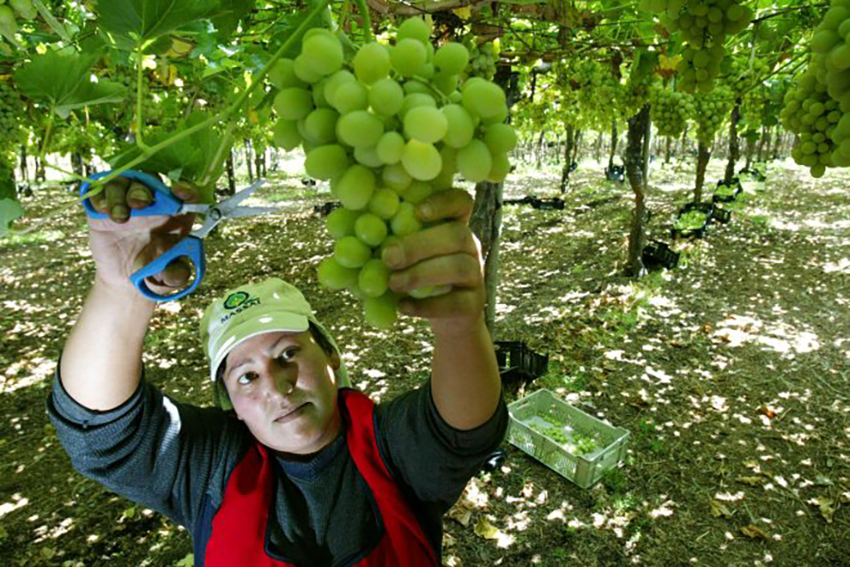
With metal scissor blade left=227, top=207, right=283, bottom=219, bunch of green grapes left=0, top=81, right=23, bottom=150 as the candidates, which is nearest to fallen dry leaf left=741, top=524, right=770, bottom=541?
metal scissor blade left=227, top=207, right=283, bottom=219

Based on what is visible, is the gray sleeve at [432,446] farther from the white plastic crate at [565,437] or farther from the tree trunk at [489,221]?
the white plastic crate at [565,437]

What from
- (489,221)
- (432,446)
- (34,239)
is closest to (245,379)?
(432,446)

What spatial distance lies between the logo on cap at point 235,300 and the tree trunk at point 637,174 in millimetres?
7630

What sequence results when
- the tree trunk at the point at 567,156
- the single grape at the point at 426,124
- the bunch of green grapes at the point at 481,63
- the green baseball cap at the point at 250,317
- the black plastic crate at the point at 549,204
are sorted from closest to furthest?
the single grape at the point at 426,124 → the green baseball cap at the point at 250,317 → the bunch of green grapes at the point at 481,63 → the black plastic crate at the point at 549,204 → the tree trunk at the point at 567,156

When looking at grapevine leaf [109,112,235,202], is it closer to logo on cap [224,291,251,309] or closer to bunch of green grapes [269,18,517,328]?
bunch of green grapes [269,18,517,328]

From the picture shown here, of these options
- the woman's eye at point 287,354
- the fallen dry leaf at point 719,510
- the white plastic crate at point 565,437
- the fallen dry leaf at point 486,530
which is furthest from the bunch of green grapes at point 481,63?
the fallen dry leaf at point 719,510

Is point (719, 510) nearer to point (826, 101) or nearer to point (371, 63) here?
point (826, 101)

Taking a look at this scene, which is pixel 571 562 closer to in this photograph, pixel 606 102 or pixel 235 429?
pixel 235 429

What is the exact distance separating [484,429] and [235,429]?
97 cm

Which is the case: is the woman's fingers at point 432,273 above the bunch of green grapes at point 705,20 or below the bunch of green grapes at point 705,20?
below

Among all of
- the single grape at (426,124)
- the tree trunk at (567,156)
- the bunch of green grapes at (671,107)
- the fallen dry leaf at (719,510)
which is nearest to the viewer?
the single grape at (426,124)

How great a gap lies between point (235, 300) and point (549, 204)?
604 inches

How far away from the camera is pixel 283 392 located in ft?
A: 5.66

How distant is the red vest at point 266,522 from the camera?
1.65 meters
